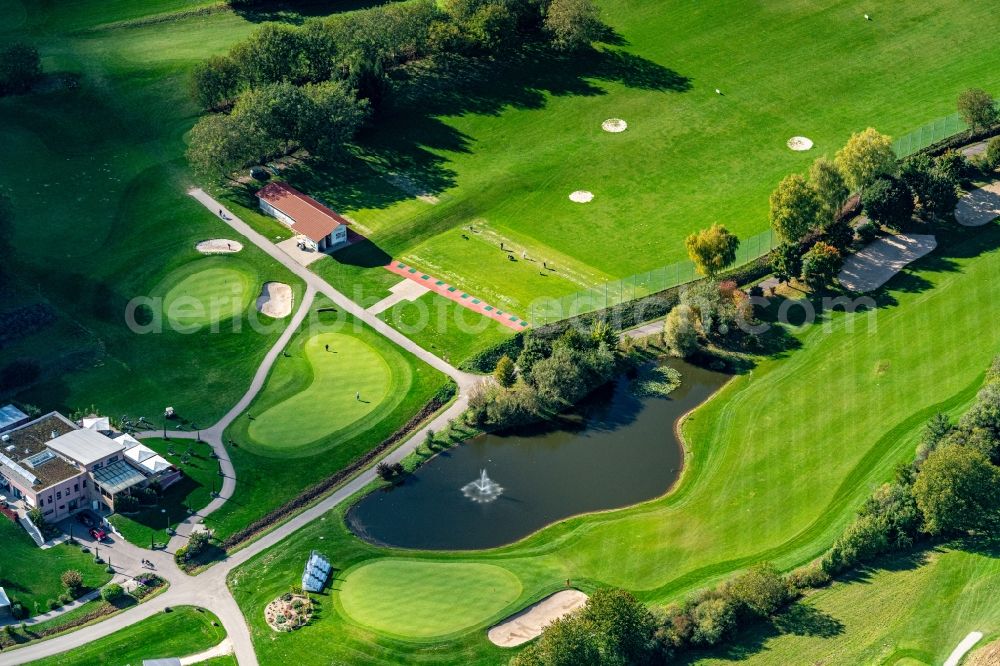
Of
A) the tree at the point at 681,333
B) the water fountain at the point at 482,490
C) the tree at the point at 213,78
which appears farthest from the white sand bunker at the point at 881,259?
the tree at the point at 213,78

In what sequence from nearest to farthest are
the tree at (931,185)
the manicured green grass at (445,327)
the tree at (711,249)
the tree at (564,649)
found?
the tree at (564,649)
the manicured green grass at (445,327)
the tree at (711,249)
the tree at (931,185)

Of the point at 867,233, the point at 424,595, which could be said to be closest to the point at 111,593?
the point at 424,595

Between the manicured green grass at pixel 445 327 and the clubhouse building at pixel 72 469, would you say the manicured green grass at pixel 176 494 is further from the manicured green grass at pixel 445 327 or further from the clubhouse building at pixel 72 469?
the manicured green grass at pixel 445 327

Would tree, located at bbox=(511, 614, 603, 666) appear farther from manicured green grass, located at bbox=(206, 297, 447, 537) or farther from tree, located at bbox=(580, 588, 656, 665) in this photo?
manicured green grass, located at bbox=(206, 297, 447, 537)

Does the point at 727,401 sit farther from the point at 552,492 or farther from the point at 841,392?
the point at 552,492

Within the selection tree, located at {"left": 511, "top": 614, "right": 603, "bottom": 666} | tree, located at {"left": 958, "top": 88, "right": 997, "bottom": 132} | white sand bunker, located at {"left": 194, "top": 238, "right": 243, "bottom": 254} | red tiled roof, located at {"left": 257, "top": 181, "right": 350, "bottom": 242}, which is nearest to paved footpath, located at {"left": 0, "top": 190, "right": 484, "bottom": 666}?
red tiled roof, located at {"left": 257, "top": 181, "right": 350, "bottom": 242}
